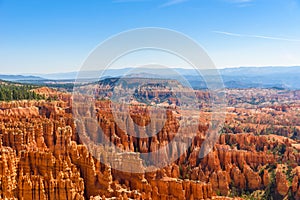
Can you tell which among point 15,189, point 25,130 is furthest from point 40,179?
point 25,130

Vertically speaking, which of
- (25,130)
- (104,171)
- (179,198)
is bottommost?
(179,198)

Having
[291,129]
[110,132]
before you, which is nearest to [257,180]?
[110,132]

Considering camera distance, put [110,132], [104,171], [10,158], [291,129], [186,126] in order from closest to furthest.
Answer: [10,158], [104,171], [110,132], [186,126], [291,129]

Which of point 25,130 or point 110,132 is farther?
point 110,132

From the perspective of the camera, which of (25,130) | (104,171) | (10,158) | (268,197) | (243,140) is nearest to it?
(10,158)

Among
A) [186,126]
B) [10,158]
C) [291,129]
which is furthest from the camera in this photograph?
[291,129]

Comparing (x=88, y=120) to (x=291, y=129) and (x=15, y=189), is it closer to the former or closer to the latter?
(x=15, y=189)

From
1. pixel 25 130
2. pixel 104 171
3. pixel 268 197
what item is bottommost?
pixel 268 197

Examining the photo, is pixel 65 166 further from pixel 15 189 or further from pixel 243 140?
pixel 243 140

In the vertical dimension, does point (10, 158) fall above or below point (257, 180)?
above
